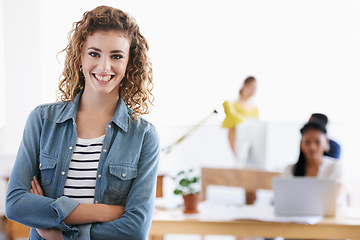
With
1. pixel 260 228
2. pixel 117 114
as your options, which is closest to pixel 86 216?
pixel 117 114

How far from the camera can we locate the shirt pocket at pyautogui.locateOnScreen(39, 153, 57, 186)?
145 centimetres

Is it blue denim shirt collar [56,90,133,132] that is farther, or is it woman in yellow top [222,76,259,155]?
woman in yellow top [222,76,259,155]

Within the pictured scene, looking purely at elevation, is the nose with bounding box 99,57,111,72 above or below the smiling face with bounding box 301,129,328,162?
above

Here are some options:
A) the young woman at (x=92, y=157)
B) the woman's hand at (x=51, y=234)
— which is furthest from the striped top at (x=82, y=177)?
the woman's hand at (x=51, y=234)

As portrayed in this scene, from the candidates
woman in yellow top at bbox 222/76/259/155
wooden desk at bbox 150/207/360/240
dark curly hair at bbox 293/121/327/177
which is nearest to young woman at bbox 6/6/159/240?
wooden desk at bbox 150/207/360/240

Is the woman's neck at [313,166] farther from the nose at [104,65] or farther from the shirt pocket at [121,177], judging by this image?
the nose at [104,65]

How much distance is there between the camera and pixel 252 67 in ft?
19.7

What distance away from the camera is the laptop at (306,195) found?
251 cm

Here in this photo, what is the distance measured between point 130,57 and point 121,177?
0.39m

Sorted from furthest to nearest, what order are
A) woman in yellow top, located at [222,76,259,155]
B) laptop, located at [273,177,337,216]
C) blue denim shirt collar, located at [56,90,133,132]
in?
woman in yellow top, located at [222,76,259,155] → laptop, located at [273,177,337,216] → blue denim shirt collar, located at [56,90,133,132]

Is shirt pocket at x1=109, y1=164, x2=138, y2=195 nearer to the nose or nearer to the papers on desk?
the nose

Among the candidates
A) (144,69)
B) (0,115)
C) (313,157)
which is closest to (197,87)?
(0,115)

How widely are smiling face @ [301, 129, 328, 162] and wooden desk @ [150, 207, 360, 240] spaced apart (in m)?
0.59

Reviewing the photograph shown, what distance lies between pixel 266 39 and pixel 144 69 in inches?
181
